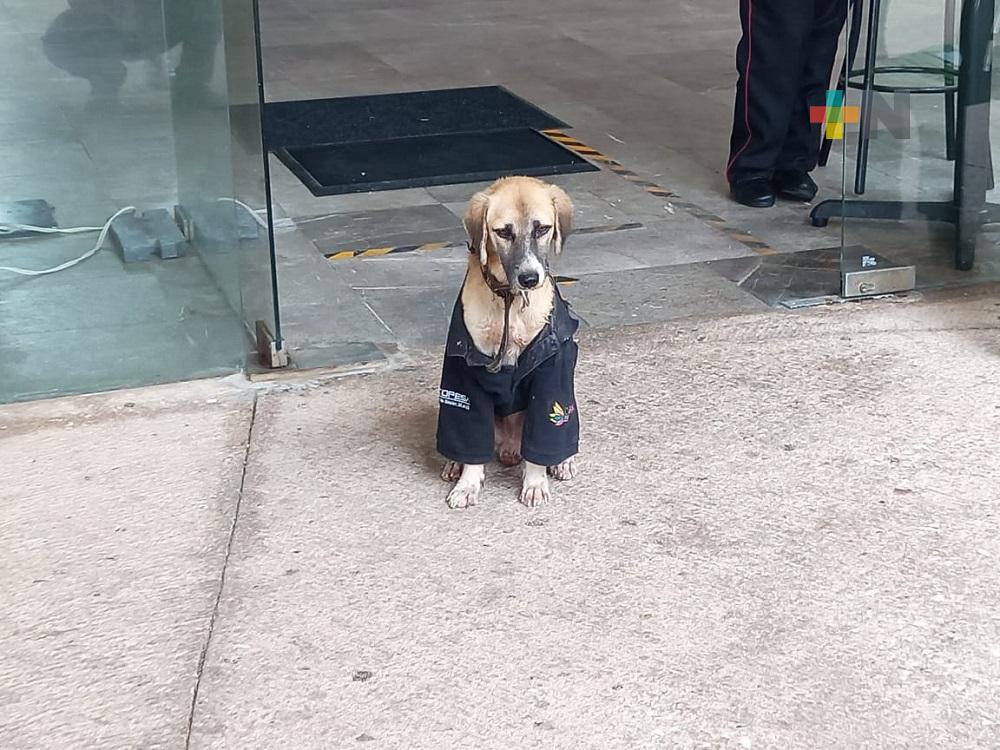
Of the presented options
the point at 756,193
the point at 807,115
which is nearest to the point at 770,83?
the point at 807,115

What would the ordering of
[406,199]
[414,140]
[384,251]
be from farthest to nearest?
[414,140]
[406,199]
[384,251]

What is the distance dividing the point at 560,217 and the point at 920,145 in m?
2.32

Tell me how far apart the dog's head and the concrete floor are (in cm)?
65

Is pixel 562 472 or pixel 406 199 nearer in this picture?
pixel 562 472

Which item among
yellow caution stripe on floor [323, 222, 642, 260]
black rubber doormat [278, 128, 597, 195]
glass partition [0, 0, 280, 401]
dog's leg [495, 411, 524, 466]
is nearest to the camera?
dog's leg [495, 411, 524, 466]

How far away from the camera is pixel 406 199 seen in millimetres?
5953

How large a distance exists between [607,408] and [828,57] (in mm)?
2639

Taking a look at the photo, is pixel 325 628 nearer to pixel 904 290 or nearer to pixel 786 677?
pixel 786 677

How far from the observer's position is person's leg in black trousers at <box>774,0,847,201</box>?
582cm

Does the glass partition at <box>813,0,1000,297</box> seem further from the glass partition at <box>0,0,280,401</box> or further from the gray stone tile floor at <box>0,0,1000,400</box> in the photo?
the glass partition at <box>0,0,280,401</box>

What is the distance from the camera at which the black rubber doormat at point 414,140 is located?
6.27 meters

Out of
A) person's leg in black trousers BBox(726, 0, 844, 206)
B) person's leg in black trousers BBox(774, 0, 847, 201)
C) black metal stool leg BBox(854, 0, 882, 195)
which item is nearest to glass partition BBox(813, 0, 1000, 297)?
black metal stool leg BBox(854, 0, 882, 195)

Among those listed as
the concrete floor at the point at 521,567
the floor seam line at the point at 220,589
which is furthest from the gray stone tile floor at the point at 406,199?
the floor seam line at the point at 220,589

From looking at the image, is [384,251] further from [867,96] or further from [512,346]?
[512,346]
